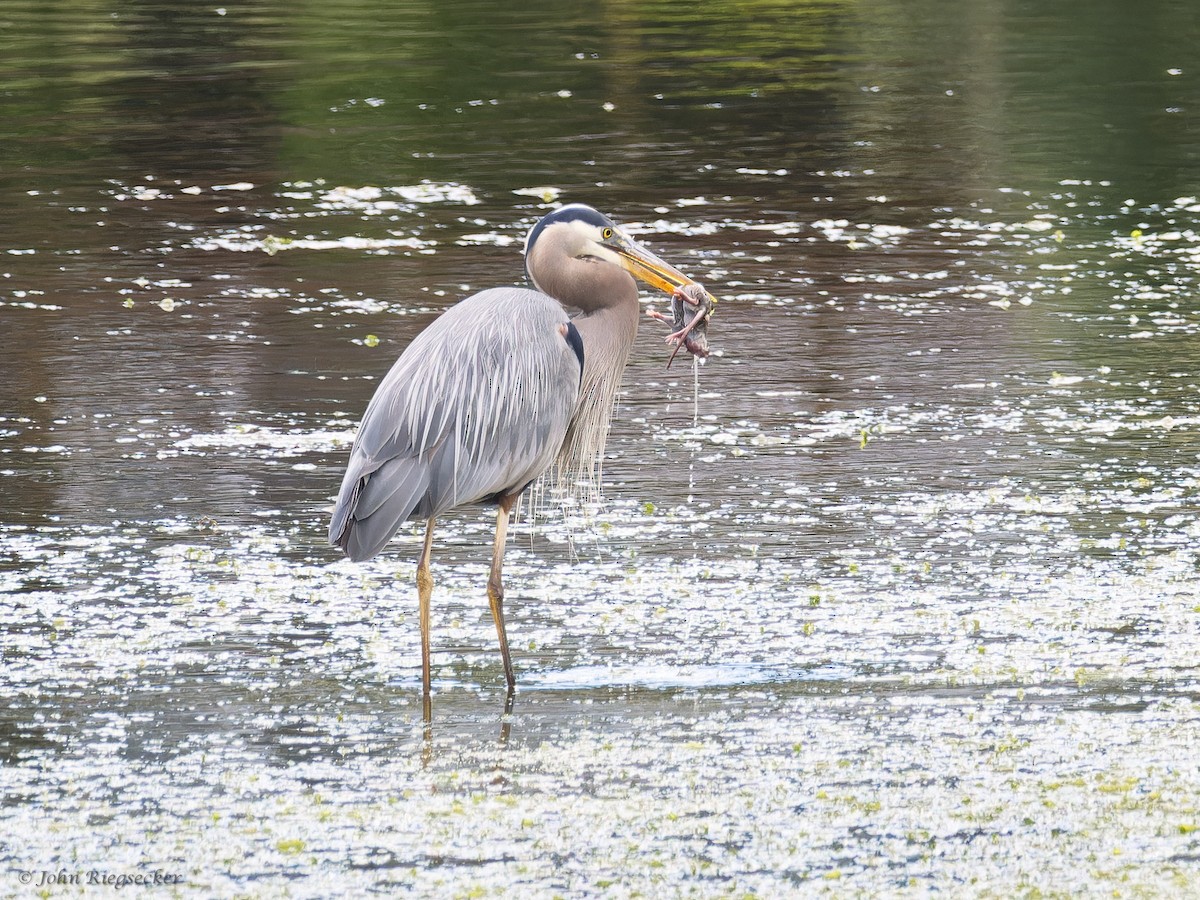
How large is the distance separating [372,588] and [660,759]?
190cm

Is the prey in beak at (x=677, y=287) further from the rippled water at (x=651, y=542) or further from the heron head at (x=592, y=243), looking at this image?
the rippled water at (x=651, y=542)

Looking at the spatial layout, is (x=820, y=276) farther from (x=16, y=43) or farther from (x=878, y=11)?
(x=878, y=11)

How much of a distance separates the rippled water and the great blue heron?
1.59 ft

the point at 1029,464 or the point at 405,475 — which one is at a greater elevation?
the point at 405,475

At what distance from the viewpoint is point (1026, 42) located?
997 inches

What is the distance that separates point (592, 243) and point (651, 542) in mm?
1363

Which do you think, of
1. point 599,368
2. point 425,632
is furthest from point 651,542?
point 425,632

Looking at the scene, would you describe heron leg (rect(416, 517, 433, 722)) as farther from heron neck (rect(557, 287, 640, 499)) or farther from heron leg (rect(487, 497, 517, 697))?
heron neck (rect(557, 287, 640, 499))

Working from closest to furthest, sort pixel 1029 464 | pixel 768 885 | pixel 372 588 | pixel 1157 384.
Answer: pixel 768 885 → pixel 372 588 → pixel 1029 464 → pixel 1157 384

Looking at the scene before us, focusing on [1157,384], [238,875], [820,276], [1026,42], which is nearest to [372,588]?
[238,875]

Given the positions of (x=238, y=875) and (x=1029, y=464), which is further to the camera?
(x=1029, y=464)

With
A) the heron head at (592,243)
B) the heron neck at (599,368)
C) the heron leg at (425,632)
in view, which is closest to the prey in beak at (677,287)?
the heron head at (592,243)

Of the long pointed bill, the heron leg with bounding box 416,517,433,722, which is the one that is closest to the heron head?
the long pointed bill

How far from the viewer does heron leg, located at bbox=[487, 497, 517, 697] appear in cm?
621
